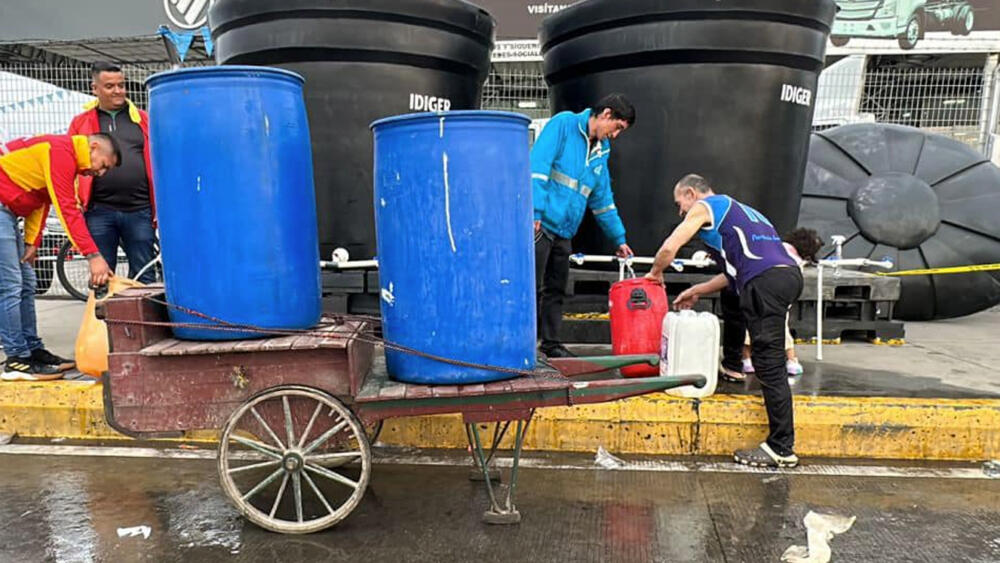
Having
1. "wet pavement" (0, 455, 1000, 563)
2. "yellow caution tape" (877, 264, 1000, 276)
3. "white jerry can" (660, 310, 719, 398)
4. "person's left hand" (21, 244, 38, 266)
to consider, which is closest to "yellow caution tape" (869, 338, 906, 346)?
"yellow caution tape" (877, 264, 1000, 276)

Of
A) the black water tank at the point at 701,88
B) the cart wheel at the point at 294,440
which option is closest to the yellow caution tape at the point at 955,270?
the black water tank at the point at 701,88

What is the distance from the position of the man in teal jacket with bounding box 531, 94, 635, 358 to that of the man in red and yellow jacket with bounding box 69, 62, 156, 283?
2673mm

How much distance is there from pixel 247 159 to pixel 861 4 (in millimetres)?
12554

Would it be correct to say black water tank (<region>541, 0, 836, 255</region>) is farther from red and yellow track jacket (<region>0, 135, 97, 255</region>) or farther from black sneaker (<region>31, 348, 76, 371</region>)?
black sneaker (<region>31, 348, 76, 371</region>)

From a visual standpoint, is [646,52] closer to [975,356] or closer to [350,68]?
[350,68]

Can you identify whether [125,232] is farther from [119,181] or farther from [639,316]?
[639,316]

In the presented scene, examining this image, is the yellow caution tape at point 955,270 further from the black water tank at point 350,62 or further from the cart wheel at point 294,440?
the cart wheel at point 294,440

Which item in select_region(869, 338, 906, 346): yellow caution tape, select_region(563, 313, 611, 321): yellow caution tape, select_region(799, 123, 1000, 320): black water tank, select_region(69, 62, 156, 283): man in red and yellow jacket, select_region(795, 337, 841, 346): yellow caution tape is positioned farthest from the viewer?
select_region(799, 123, 1000, 320): black water tank

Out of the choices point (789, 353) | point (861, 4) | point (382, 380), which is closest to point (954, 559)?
point (789, 353)

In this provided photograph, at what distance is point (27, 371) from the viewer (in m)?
4.30

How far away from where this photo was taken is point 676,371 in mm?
3867

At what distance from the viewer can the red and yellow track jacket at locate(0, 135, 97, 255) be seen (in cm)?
367

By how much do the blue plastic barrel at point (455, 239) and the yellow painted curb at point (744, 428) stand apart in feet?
4.08

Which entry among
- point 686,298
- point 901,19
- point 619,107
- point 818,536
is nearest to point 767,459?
point 818,536
